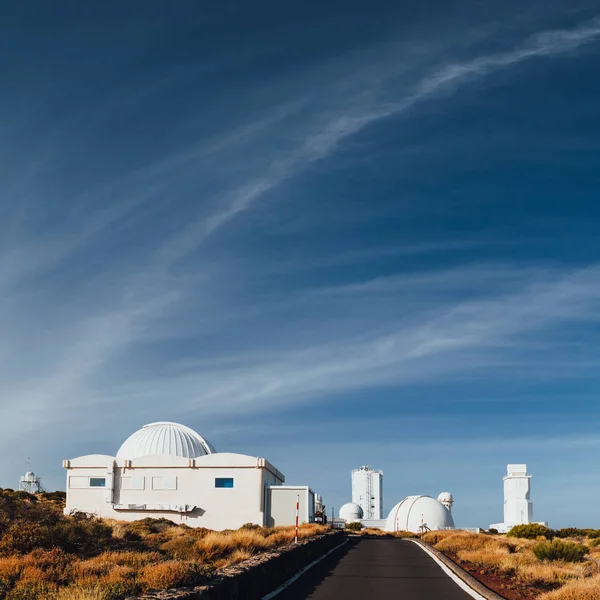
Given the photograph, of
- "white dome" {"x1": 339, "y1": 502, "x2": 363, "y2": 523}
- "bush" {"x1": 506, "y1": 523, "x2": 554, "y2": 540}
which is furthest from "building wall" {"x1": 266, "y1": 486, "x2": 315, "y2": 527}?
"white dome" {"x1": 339, "y1": 502, "x2": 363, "y2": 523}

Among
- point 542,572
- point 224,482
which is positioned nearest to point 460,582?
point 542,572

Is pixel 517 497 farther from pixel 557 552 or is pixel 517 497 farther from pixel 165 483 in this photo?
pixel 557 552

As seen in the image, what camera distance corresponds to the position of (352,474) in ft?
400

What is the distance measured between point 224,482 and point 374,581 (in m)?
34.4

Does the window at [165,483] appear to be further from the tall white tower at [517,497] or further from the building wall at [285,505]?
the tall white tower at [517,497]

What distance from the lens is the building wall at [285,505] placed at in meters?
48.5

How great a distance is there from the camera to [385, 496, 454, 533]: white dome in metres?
71.8

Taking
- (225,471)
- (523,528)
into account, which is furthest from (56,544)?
(523,528)

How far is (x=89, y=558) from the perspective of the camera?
16.9 metres

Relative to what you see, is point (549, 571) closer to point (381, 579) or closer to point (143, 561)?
point (381, 579)

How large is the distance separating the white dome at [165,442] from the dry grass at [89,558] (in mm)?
26136

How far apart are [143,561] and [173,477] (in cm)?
3516

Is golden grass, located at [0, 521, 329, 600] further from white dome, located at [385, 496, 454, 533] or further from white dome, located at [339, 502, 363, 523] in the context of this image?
white dome, located at [339, 502, 363, 523]

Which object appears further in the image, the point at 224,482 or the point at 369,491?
the point at 369,491
